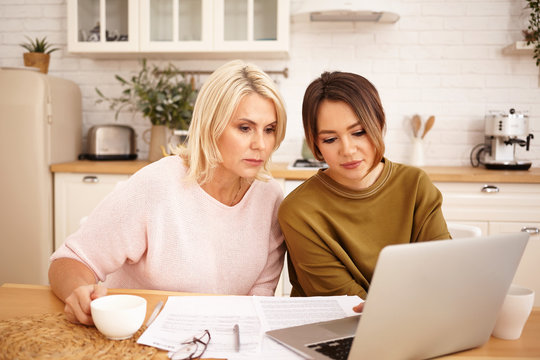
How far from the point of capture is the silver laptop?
0.68 meters

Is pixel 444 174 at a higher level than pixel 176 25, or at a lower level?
lower

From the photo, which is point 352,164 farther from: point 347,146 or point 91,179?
point 91,179

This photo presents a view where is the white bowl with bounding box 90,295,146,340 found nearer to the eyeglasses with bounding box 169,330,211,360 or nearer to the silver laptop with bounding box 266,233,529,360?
the eyeglasses with bounding box 169,330,211,360

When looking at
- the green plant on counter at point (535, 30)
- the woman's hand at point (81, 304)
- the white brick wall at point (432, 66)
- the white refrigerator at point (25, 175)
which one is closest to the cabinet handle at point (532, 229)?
the white brick wall at point (432, 66)

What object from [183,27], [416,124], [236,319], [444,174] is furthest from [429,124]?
[236,319]

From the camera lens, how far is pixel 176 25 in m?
3.02

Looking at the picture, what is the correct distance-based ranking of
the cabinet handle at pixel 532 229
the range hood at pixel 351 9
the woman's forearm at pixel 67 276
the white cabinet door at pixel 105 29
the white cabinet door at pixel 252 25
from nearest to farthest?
the woman's forearm at pixel 67 276
the cabinet handle at pixel 532 229
the range hood at pixel 351 9
the white cabinet door at pixel 252 25
the white cabinet door at pixel 105 29

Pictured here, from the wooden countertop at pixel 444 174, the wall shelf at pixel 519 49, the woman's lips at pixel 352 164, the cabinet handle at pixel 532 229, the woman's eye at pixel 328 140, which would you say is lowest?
the cabinet handle at pixel 532 229

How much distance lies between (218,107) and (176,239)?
0.37 m

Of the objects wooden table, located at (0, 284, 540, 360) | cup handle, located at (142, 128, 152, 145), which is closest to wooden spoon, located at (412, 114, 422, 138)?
cup handle, located at (142, 128, 152, 145)

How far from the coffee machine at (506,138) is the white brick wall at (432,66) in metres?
0.20

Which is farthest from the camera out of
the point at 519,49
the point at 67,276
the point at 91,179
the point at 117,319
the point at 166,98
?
the point at 166,98

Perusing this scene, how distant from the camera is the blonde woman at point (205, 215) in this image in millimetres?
1286

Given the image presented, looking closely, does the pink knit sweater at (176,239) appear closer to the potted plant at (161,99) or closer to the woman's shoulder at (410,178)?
the woman's shoulder at (410,178)
